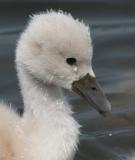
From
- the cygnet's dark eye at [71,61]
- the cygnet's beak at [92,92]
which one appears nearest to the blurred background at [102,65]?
the cygnet's beak at [92,92]

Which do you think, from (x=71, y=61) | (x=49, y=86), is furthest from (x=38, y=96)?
(x=71, y=61)

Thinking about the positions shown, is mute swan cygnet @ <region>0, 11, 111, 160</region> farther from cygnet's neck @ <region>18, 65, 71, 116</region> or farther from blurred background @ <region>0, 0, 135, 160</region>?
blurred background @ <region>0, 0, 135, 160</region>

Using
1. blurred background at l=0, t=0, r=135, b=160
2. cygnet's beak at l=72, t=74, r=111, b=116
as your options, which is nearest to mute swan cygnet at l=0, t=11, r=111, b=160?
cygnet's beak at l=72, t=74, r=111, b=116

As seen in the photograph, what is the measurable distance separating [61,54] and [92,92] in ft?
1.09

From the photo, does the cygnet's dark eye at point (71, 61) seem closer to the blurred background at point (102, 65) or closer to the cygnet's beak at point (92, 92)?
the cygnet's beak at point (92, 92)

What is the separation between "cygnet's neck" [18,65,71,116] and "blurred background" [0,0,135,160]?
727mm

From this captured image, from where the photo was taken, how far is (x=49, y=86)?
217 inches

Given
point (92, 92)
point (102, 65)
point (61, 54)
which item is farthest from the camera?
point (102, 65)

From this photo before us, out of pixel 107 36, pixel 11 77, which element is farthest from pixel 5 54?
pixel 107 36

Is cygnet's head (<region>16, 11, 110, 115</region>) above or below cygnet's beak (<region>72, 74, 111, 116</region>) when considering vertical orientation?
above

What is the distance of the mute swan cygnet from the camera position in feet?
17.5

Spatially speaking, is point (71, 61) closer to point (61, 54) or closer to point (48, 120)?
point (61, 54)

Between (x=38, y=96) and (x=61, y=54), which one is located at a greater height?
(x=61, y=54)

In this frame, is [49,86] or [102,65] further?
[102,65]
